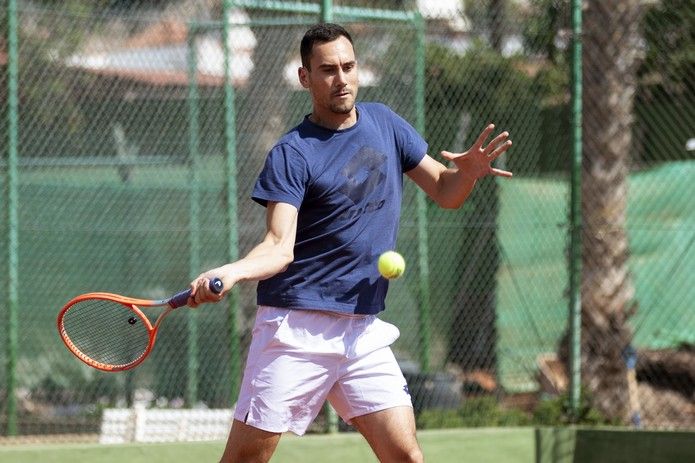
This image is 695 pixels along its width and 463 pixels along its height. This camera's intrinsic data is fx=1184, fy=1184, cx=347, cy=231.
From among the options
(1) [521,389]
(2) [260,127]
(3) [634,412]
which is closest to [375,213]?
(2) [260,127]

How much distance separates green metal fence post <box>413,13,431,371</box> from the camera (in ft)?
→ 24.8

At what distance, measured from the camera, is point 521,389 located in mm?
7770

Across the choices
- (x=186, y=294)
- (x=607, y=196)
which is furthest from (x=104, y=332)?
(x=607, y=196)

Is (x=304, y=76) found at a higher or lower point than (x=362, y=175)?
higher

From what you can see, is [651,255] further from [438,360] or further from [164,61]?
[164,61]

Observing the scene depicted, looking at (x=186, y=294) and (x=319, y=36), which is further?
(x=319, y=36)

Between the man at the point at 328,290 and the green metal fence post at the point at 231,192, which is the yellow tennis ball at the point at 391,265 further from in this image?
the green metal fence post at the point at 231,192

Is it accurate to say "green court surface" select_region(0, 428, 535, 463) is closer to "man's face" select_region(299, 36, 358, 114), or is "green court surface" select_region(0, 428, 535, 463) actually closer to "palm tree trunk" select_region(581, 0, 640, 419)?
"palm tree trunk" select_region(581, 0, 640, 419)

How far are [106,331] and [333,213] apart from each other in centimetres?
104

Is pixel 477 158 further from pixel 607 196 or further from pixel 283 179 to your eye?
pixel 607 196

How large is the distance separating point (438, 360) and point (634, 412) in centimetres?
144

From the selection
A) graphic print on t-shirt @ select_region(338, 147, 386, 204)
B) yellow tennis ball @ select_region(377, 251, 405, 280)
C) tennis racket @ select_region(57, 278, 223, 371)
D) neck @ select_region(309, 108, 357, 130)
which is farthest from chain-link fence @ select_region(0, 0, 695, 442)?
yellow tennis ball @ select_region(377, 251, 405, 280)

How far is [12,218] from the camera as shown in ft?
23.1

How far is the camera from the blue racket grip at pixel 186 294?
12.6 feet
